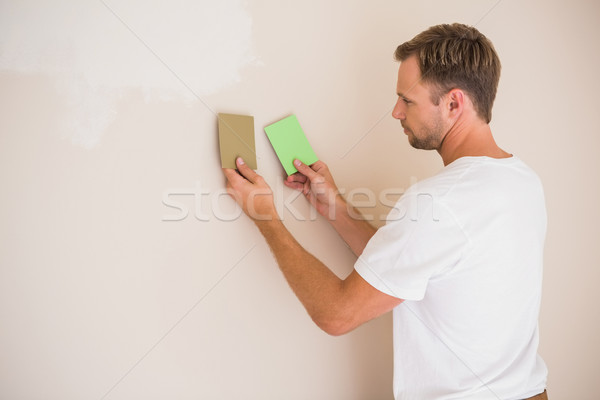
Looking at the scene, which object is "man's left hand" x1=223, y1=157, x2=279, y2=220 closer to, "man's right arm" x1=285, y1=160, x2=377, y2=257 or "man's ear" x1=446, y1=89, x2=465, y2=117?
"man's right arm" x1=285, y1=160, x2=377, y2=257

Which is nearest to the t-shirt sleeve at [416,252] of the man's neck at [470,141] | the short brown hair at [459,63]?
the man's neck at [470,141]

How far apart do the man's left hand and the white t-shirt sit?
0.99ft

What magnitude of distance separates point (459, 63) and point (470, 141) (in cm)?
21

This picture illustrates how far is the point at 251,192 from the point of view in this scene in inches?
47.9

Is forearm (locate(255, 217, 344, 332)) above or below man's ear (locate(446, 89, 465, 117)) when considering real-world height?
below

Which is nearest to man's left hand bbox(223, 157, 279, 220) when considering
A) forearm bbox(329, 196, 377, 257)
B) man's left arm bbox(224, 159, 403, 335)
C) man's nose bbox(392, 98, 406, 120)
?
man's left arm bbox(224, 159, 403, 335)

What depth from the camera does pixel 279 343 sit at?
1356 millimetres

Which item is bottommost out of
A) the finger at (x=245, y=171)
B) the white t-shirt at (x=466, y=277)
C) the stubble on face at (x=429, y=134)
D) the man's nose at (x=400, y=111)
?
the white t-shirt at (x=466, y=277)

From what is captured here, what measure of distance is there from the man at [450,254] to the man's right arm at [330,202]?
19 cm

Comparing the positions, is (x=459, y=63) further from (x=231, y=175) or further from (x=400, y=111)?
(x=231, y=175)

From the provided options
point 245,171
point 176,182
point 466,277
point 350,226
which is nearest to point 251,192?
point 245,171

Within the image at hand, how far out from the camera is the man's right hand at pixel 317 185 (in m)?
1.36

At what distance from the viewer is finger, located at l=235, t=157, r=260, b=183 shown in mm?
1235

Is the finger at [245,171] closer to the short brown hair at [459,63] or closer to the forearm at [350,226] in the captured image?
the forearm at [350,226]
